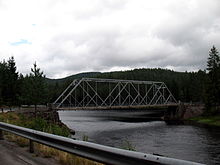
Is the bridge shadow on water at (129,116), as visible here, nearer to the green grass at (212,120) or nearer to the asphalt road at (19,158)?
the green grass at (212,120)

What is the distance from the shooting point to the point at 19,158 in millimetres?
8734

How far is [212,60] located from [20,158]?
91665 mm

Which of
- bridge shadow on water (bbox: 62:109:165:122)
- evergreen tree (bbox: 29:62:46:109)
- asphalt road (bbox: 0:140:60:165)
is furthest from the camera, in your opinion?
bridge shadow on water (bbox: 62:109:165:122)

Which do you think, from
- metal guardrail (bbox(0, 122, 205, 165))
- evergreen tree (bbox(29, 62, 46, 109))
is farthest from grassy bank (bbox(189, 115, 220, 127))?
metal guardrail (bbox(0, 122, 205, 165))

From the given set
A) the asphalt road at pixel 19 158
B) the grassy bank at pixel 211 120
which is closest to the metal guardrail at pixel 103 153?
the asphalt road at pixel 19 158

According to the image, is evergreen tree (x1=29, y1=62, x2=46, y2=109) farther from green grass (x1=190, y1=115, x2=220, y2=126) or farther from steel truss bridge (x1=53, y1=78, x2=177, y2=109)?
green grass (x1=190, y1=115, x2=220, y2=126)

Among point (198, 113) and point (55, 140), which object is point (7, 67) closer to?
point (198, 113)

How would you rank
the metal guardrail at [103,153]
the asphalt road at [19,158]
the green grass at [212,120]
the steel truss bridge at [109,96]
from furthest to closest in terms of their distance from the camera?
the steel truss bridge at [109,96] < the green grass at [212,120] < the asphalt road at [19,158] < the metal guardrail at [103,153]

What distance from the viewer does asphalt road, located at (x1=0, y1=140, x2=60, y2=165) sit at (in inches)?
319

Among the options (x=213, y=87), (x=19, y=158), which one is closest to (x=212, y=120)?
(x=213, y=87)

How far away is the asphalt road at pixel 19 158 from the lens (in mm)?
8109

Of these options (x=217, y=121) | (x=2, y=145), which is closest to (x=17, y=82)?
(x=217, y=121)

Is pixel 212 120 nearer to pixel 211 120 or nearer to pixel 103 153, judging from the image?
pixel 211 120

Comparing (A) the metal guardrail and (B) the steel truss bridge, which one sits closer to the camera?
(A) the metal guardrail
